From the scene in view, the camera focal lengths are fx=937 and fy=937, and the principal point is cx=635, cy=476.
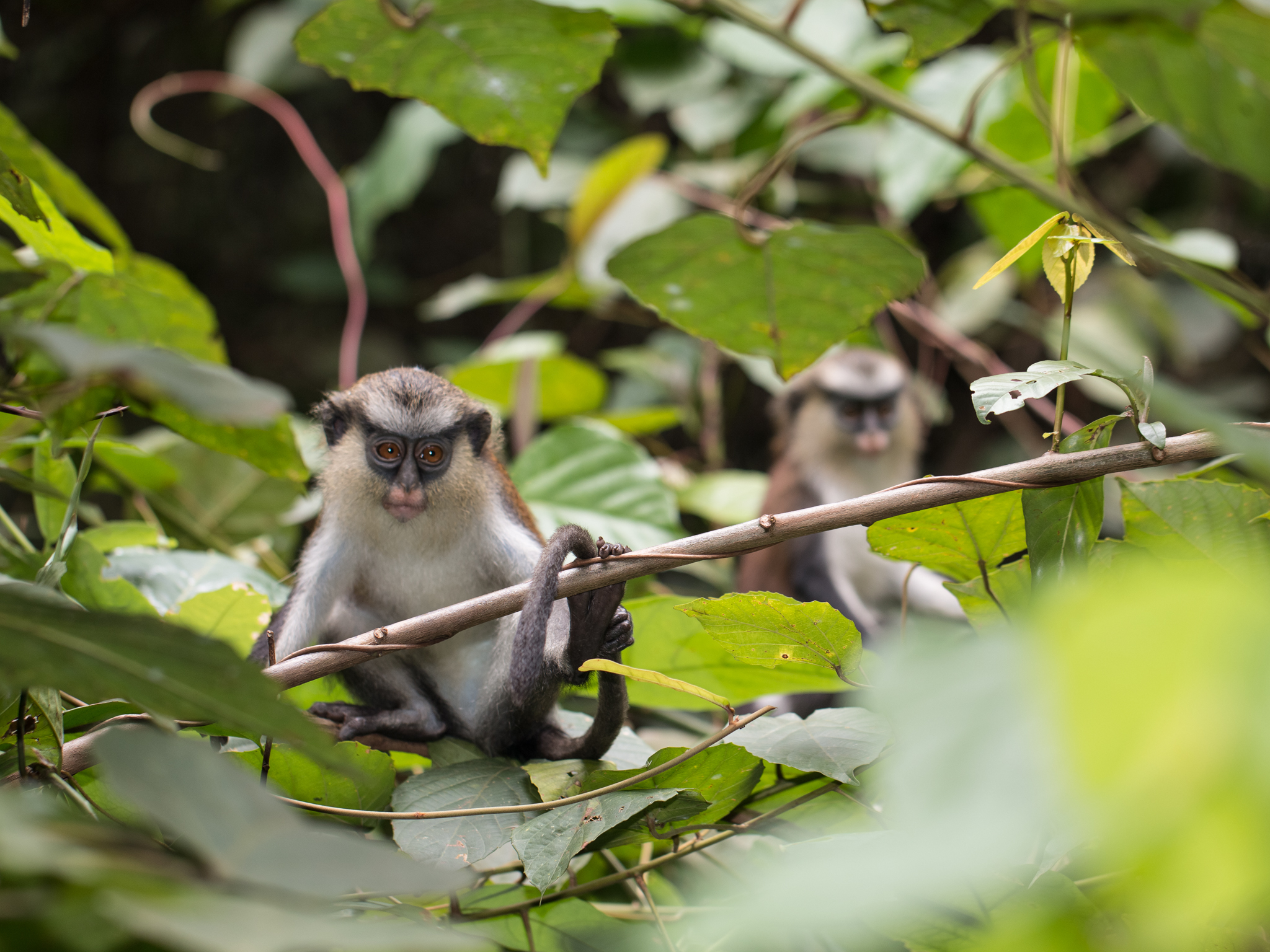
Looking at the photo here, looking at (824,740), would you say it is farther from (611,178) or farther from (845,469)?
(845,469)

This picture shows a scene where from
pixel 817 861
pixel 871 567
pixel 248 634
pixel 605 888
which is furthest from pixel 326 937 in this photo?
pixel 871 567

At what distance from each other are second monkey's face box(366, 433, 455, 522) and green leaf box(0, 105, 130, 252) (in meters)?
0.94

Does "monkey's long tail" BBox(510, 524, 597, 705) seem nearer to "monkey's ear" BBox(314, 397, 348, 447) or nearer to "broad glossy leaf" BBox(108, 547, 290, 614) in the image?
"broad glossy leaf" BBox(108, 547, 290, 614)

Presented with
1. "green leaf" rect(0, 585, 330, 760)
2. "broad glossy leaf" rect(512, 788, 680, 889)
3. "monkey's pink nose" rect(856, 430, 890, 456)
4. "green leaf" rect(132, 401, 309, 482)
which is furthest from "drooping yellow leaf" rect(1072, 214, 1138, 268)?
"monkey's pink nose" rect(856, 430, 890, 456)

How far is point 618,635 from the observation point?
195 centimetres

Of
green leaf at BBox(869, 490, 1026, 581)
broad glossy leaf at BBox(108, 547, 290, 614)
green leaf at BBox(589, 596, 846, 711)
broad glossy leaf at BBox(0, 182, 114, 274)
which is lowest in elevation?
broad glossy leaf at BBox(108, 547, 290, 614)

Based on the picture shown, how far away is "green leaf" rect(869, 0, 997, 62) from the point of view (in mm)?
1935

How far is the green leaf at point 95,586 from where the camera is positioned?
6.13 ft

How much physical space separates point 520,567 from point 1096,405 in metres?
4.39

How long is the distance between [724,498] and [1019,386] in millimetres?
2604

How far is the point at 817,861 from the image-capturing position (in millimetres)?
560

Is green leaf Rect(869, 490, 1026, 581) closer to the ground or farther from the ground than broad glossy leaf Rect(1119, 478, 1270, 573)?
closer to the ground

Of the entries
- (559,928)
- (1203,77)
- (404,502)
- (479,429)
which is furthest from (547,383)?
(1203,77)

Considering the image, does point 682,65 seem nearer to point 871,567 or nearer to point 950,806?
point 871,567
